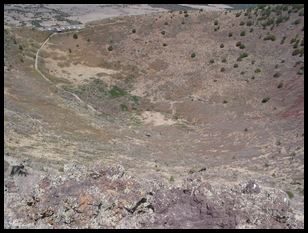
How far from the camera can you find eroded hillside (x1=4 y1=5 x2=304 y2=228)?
9.01 meters

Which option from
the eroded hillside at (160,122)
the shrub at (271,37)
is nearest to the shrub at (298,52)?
the eroded hillside at (160,122)

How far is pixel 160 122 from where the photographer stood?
35000mm

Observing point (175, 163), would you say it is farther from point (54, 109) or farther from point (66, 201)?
point (66, 201)

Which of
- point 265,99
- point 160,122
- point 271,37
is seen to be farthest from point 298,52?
point 160,122

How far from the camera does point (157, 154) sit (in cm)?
2769

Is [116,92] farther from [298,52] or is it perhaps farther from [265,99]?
[298,52]

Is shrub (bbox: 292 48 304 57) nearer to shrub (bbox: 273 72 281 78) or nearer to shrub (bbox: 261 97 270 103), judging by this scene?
shrub (bbox: 273 72 281 78)

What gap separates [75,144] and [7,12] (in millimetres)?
47804

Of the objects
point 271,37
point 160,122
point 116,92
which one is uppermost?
point 271,37

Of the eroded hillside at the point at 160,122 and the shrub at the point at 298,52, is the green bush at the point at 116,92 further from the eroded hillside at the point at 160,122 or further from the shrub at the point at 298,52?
the shrub at the point at 298,52

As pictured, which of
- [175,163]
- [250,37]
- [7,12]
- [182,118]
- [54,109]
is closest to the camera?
[175,163]

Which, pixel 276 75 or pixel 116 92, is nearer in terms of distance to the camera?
pixel 276 75
